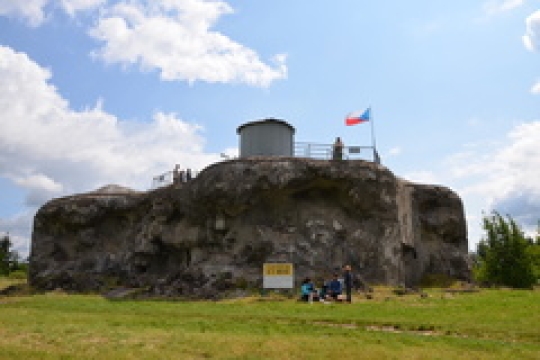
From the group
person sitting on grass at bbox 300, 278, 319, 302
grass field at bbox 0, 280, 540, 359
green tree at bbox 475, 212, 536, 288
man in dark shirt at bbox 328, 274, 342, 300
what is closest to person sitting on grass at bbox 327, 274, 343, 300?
man in dark shirt at bbox 328, 274, 342, 300

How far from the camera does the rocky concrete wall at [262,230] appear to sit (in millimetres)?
28250

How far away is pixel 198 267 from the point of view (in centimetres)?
2902

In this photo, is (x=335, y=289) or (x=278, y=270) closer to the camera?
(x=335, y=289)

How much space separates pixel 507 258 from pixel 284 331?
102 ft

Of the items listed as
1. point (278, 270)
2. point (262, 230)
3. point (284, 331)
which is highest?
point (262, 230)

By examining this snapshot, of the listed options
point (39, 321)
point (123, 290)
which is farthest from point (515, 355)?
point (123, 290)

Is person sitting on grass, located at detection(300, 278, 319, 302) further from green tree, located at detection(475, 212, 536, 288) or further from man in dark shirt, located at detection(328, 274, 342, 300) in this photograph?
green tree, located at detection(475, 212, 536, 288)

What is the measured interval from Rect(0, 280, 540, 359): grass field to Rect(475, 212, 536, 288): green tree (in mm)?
18154

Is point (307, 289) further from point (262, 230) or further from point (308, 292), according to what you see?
point (262, 230)

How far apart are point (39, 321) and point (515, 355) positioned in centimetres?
1473

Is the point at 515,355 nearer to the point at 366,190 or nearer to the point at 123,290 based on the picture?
the point at 366,190

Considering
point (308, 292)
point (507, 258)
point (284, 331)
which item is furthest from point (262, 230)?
point (507, 258)

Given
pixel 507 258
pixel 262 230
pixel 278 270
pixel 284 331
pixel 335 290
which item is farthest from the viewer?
pixel 507 258

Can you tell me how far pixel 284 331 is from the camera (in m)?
15.1
